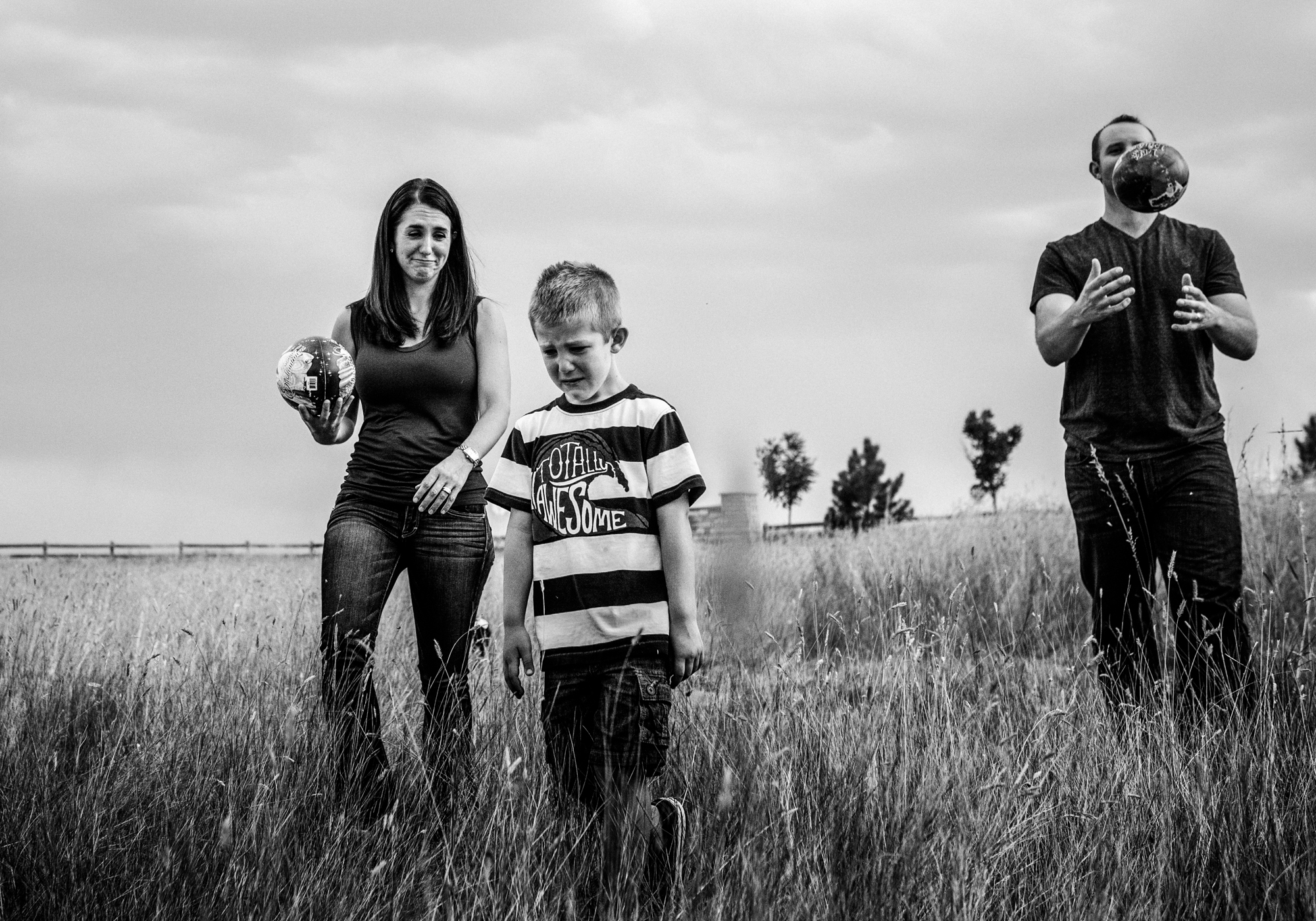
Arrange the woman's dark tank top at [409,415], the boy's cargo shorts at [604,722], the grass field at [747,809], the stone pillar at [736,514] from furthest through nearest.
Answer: the stone pillar at [736,514]
the woman's dark tank top at [409,415]
the boy's cargo shorts at [604,722]
the grass field at [747,809]

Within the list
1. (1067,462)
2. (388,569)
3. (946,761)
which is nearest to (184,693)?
(388,569)

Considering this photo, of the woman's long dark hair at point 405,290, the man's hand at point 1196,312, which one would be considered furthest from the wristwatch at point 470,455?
the man's hand at point 1196,312

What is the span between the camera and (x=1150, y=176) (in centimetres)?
377

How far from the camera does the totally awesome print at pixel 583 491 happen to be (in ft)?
8.78

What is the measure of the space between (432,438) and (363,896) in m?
1.44

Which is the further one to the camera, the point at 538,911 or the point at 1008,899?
the point at 1008,899

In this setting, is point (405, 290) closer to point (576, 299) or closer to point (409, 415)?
point (409, 415)

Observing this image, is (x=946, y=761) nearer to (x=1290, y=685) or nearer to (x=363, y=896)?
(x=363, y=896)

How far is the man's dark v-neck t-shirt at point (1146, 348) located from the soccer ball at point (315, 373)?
7.90ft

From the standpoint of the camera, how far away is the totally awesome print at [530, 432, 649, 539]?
268cm

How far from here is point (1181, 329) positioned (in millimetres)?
3752

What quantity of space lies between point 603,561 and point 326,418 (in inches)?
54.0

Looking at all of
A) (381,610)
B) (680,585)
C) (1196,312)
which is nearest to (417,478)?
(381,610)

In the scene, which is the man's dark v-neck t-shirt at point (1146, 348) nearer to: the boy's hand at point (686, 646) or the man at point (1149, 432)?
the man at point (1149, 432)
